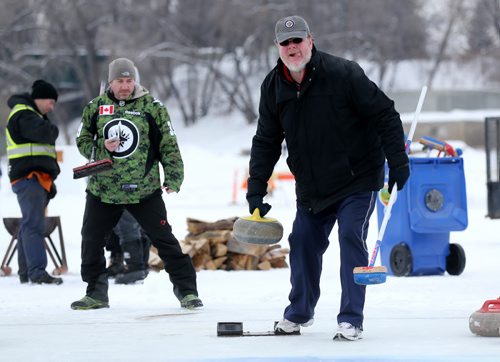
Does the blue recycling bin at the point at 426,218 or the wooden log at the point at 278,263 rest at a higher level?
the blue recycling bin at the point at 426,218

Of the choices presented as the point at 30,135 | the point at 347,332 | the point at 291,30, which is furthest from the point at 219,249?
the point at 291,30

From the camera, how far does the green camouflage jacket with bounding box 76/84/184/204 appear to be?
27.6ft

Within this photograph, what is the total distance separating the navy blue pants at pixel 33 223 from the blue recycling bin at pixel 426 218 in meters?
2.88

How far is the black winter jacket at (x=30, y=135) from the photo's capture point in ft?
35.2

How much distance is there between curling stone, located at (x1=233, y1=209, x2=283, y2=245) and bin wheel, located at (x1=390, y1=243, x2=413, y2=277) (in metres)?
4.37

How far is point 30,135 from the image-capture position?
10.8m

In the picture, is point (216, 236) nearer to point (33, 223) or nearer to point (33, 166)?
point (33, 223)

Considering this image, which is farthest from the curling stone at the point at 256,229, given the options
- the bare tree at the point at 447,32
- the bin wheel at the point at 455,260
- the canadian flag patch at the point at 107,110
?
the bare tree at the point at 447,32

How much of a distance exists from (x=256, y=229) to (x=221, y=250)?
5.05 m

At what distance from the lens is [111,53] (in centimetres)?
5806

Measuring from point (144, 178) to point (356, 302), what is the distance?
8.06ft

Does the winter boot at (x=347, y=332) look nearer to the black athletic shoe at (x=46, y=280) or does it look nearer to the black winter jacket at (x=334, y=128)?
the black winter jacket at (x=334, y=128)

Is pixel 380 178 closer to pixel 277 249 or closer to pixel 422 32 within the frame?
pixel 277 249

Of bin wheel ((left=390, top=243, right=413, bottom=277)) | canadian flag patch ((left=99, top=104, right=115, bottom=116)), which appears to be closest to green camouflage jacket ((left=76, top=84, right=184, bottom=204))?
canadian flag patch ((left=99, top=104, right=115, bottom=116))
